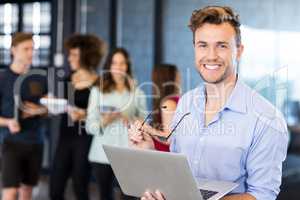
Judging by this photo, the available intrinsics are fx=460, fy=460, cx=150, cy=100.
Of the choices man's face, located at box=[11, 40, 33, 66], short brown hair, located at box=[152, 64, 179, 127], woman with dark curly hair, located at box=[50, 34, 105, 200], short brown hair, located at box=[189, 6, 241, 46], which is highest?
short brown hair, located at box=[189, 6, 241, 46]

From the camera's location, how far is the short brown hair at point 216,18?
158 centimetres

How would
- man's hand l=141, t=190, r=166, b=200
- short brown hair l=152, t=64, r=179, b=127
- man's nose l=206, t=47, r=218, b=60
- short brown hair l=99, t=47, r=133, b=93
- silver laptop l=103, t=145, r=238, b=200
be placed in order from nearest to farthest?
silver laptop l=103, t=145, r=238, b=200 → man's hand l=141, t=190, r=166, b=200 → man's nose l=206, t=47, r=218, b=60 → short brown hair l=152, t=64, r=179, b=127 → short brown hair l=99, t=47, r=133, b=93

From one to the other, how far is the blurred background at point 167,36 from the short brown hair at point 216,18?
1471 mm

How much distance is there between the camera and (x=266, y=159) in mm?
1511

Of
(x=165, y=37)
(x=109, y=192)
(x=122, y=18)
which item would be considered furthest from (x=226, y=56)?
(x=122, y=18)

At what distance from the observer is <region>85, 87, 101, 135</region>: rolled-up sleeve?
126 inches

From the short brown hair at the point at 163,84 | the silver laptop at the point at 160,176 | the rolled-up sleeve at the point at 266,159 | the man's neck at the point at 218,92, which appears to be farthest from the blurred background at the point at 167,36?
the silver laptop at the point at 160,176

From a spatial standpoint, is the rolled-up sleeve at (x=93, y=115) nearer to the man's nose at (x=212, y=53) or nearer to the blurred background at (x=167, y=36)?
the blurred background at (x=167, y=36)

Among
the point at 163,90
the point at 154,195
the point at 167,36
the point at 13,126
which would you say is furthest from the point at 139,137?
the point at 167,36

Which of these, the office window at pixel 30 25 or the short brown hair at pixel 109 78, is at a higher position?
the office window at pixel 30 25

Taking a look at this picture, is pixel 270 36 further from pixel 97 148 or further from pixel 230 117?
pixel 230 117

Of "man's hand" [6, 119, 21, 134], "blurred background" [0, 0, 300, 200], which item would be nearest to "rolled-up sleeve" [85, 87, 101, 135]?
"man's hand" [6, 119, 21, 134]

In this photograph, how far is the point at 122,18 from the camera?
485 centimetres

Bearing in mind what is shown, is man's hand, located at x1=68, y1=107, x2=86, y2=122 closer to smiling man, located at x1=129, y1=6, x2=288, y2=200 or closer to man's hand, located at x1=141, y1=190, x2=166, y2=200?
smiling man, located at x1=129, y1=6, x2=288, y2=200
